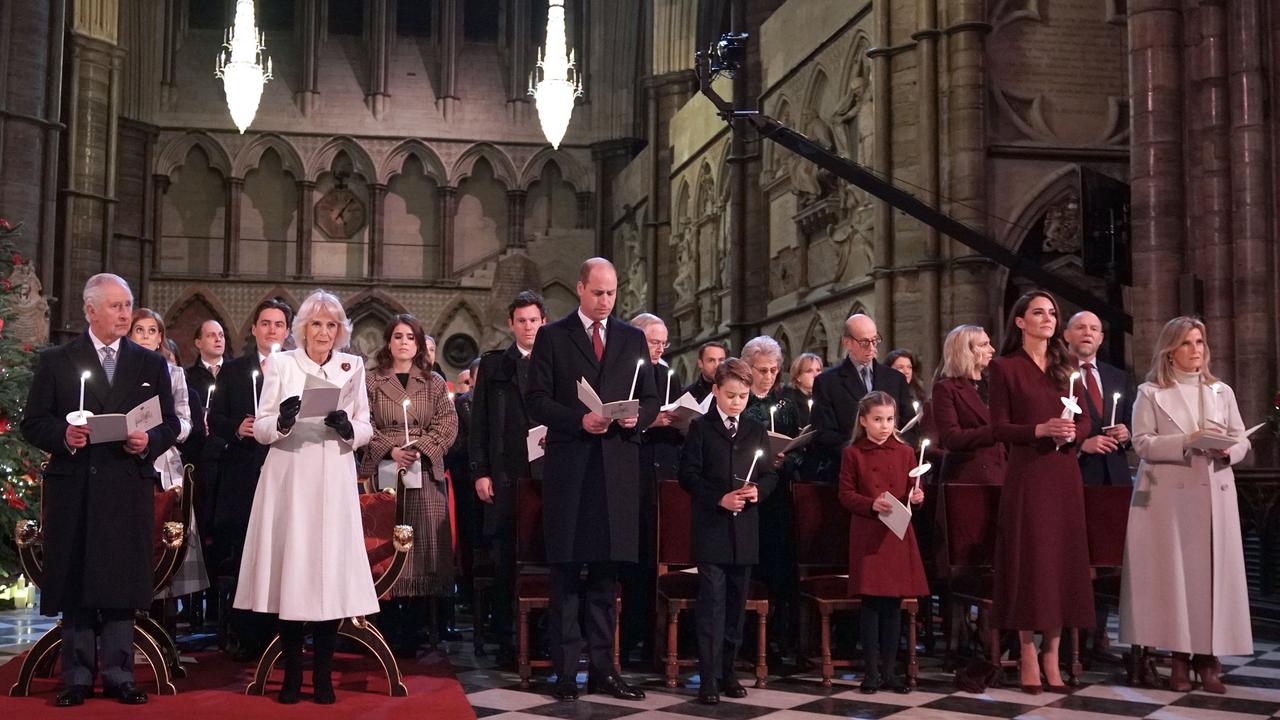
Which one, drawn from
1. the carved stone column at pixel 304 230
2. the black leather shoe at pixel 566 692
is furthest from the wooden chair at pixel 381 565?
the carved stone column at pixel 304 230

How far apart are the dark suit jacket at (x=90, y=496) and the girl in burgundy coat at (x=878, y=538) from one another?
9.85ft

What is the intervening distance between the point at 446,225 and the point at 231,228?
181 inches

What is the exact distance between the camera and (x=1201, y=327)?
5.85 meters

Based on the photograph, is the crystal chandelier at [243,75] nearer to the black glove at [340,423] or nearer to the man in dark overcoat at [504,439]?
the man in dark overcoat at [504,439]

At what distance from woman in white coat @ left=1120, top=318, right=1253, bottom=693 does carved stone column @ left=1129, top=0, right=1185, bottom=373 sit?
4.28m

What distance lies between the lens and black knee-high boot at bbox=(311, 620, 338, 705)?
17.2 ft

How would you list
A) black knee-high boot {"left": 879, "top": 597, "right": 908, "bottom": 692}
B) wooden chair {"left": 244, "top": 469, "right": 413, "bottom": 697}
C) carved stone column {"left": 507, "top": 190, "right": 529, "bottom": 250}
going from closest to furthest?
wooden chair {"left": 244, "top": 469, "right": 413, "bottom": 697}, black knee-high boot {"left": 879, "top": 597, "right": 908, "bottom": 692}, carved stone column {"left": 507, "top": 190, "right": 529, "bottom": 250}

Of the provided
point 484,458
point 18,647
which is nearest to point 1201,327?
point 484,458

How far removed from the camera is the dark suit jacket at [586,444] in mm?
5520

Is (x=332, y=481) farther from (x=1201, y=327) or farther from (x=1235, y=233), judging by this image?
(x=1235, y=233)

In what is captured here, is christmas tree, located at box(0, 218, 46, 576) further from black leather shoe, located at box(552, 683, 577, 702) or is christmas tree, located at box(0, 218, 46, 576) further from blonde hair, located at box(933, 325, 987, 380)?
blonde hair, located at box(933, 325, 987, 380)

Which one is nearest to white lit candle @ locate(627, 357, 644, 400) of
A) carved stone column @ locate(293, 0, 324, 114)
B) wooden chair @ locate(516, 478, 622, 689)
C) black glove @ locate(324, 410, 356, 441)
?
wooden chair @ locate(516, 478, 622, 689)

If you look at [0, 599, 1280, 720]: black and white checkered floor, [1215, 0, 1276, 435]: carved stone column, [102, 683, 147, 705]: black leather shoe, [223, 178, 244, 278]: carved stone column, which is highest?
[223, 178, 244, 278]: carved stone column

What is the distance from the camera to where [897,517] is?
223 inches
